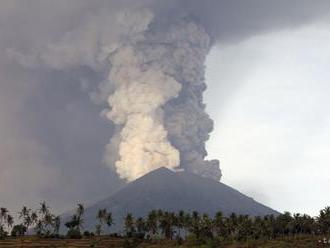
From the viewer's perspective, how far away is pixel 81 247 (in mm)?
174500

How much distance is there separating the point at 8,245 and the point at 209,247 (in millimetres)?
58027

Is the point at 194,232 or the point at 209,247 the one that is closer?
the point at 209,247

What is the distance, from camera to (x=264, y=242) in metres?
185

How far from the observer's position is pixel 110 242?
630 ft

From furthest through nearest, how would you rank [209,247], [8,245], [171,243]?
[171,243], [8,245], [209,247]

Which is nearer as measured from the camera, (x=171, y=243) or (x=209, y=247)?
(x=209, y=247)

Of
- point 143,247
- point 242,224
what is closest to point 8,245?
point 143,247

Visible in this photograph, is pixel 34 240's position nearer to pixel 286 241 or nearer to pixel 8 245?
pixel 8 245

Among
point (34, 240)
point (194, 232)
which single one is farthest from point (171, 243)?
point (34, 240)

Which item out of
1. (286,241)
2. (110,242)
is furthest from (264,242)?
(110,242)

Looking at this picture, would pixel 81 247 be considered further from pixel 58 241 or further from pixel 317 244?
pixel 317 244

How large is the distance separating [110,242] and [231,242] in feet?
122

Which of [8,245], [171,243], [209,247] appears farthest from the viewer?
[171,243]

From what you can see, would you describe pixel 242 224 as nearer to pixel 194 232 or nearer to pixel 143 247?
pixel 194 232
